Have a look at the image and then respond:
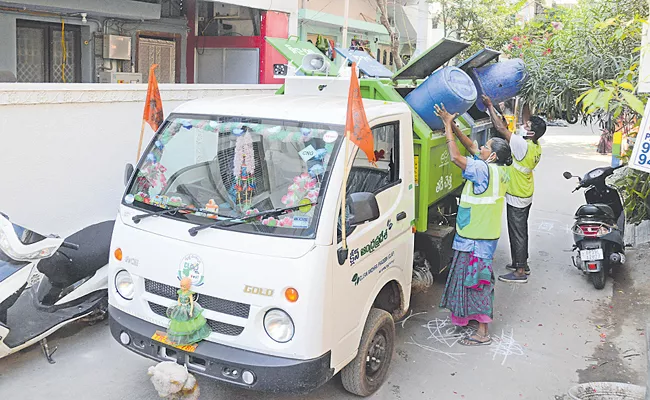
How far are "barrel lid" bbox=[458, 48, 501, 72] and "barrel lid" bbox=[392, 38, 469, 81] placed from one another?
26 cm

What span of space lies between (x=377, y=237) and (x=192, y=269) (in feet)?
4.14

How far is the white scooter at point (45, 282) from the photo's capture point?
14.0 ft

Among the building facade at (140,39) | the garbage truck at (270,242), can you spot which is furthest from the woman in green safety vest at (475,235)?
the building facade at (140,39)

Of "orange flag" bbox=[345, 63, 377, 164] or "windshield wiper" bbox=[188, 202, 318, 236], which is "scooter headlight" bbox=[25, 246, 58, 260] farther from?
"orange flag" bbox=[345, 63, 377, 164]

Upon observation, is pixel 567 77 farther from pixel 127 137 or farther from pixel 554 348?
pixel 127 137

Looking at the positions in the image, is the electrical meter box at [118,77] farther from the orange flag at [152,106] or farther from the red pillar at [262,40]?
the orange flag at [152,106]

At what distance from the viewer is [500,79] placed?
654 cm

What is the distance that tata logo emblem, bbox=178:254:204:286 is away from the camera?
3639mm

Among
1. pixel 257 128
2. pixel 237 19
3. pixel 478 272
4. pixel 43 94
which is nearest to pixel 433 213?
pixel 478 272

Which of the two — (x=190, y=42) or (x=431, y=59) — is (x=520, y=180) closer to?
(x=431, y=59)

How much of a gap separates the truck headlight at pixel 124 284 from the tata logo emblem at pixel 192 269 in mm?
467

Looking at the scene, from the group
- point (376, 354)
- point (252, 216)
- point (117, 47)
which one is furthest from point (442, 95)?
point (117, 47)

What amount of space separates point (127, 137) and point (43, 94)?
1.02 metres

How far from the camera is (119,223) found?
13.4 ft
